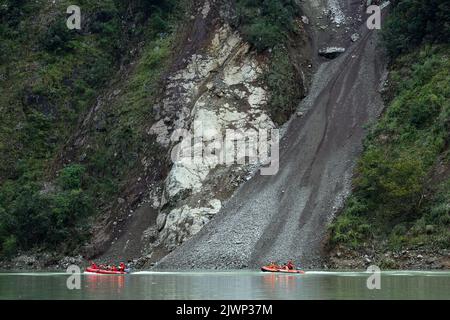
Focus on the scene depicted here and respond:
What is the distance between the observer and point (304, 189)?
64.8 m

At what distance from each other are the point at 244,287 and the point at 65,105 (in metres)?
53.6

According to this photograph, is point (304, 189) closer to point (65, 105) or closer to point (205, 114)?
point (205, 114)

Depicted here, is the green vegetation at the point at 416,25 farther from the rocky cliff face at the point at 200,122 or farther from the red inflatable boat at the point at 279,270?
the red inflatable boat at the point at 279,270

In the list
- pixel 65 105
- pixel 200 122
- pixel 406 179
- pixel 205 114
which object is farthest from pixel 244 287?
pixel 65 105

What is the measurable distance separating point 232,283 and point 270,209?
65.2 feet

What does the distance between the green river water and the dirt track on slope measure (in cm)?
583

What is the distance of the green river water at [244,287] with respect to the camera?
116ft

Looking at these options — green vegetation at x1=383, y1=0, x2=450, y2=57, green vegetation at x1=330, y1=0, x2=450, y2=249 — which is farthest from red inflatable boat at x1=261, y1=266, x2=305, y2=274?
green vegetation at x1=383, y1=0, x2=450, y2=57

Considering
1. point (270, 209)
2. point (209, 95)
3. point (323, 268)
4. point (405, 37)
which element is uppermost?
point (405, 37)

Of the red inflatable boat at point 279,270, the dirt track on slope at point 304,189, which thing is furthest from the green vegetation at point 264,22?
the red inflatable boat at point 279,270

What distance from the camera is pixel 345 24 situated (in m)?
88.5

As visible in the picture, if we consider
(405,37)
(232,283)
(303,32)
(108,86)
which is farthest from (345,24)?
(232,283)
